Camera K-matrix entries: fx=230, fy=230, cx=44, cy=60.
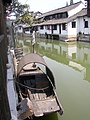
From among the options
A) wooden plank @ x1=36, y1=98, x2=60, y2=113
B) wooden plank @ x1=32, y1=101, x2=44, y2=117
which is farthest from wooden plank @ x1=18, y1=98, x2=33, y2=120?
wooden plank @ x1=36, y1=98, x2=60, y2=113

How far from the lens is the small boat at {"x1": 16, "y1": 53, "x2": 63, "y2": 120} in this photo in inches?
266

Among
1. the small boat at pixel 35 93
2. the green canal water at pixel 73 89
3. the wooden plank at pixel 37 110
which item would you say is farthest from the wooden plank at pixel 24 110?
the green canal water at pixel 73 89

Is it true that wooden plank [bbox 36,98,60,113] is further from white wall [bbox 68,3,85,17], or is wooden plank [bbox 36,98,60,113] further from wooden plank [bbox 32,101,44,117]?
white wall [bbox 68,3,85,17]

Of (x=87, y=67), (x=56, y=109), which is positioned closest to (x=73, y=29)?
(x=87, y=67)

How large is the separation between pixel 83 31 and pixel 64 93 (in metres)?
23.0

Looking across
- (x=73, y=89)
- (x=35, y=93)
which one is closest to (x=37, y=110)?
(x=35, y=93)

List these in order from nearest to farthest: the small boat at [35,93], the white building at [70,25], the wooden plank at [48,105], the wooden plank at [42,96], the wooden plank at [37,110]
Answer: the small boat at [35,93] < the wooden plank at [37,110] < the wooden plank at [48,105] < the wooden plank at [42,96] < the white building at [70,25]

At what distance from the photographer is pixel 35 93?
884 cm

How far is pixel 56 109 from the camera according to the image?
724 centimetres

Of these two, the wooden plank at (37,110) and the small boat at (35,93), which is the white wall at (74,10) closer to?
the small boat at (35,93)

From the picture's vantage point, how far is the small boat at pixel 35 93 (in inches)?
266

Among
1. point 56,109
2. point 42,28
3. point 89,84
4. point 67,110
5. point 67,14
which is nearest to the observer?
point 56,109

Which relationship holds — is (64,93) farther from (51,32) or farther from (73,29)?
(51,32)

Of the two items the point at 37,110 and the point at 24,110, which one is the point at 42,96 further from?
the point at 24,110
